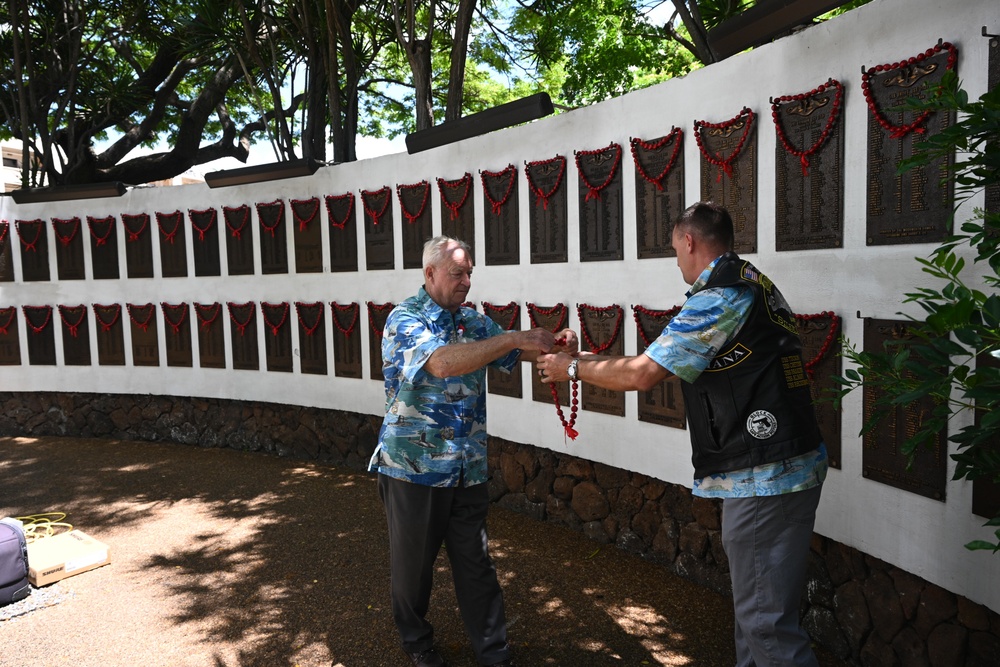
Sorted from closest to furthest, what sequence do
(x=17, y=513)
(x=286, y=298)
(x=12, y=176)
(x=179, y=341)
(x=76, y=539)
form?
(x=76, y=539) → (x=17, y=513) → (x=286, y=298) → (x=179, y=341) → (x=12, y=176)

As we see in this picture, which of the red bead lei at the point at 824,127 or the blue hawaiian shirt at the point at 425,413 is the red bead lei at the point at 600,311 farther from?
the blue hawaiian shirt at the point at 425,413

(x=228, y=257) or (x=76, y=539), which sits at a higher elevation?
(x=228, y=257)

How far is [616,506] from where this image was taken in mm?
5477

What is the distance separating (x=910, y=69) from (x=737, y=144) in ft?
3.53

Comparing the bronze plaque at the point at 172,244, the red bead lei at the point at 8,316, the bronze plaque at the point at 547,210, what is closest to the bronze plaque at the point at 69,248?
the red bead lei at the point at 8,316

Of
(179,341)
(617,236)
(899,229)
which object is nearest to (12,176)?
(179,341)

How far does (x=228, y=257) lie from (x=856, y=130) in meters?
6.81

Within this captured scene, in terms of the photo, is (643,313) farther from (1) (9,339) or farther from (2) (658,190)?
(1) (9,339)

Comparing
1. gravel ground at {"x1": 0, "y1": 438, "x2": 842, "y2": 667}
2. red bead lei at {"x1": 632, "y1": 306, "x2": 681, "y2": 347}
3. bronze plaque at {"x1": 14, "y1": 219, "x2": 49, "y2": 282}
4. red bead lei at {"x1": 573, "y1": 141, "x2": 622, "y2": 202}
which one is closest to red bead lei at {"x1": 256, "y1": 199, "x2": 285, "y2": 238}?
gravel ground at {"x1": 0, "y1": 438, "x2": 842, "y2": 667}

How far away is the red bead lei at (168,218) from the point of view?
8.96m

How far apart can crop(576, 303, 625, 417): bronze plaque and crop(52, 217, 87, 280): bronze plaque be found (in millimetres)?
6731

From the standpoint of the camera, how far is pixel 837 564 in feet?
12.9

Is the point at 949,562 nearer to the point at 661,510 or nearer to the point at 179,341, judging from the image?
the point at 661,510

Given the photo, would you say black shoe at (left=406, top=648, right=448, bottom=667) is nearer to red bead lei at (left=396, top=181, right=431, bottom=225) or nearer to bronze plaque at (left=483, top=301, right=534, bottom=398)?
bronze plaque at (left=483, top=301, right=534, bottom=398)
